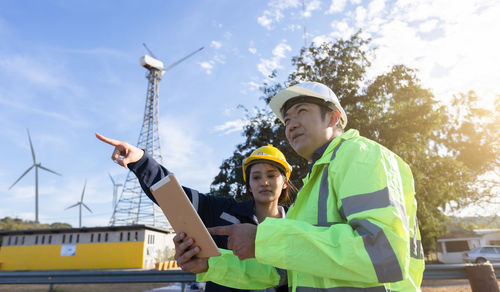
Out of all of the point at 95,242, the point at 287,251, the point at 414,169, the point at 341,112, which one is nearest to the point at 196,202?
the point at 341,112

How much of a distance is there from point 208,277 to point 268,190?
155 centimetres

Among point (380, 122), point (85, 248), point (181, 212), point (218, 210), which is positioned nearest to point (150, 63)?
point (85, 248)

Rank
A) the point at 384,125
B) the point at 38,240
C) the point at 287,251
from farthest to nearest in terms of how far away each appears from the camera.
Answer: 1. the point at 38,240
2. the point at 384,125
3. the point at 287,251

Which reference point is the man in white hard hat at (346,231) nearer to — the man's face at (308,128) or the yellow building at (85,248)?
the man's face at (308,128)

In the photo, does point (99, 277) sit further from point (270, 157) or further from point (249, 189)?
point (270, 157)

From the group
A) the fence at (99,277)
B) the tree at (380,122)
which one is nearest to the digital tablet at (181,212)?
the fence at (99,277)

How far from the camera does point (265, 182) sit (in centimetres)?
343

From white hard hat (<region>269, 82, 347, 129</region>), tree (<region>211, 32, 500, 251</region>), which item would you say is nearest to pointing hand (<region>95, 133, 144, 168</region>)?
white hard hat (<region>269, 82, 347, 129</region>)

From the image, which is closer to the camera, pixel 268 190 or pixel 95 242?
pixel 268 190

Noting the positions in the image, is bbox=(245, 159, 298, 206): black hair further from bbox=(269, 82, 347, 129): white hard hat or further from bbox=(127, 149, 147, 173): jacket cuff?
bbox=(269, 82, 347, 129): white hard hat

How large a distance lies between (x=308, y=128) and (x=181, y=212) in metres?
0.94

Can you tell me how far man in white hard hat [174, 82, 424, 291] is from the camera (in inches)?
45.3

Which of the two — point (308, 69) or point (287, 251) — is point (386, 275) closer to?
point (287, 251)

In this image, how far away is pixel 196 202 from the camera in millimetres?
3176
